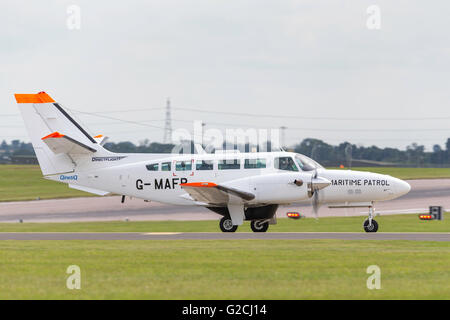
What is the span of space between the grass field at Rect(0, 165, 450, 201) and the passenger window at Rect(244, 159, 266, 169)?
35.9 metres

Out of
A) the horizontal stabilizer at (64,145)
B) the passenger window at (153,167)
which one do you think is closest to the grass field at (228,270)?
the horizontal stabilizer at (64,145)

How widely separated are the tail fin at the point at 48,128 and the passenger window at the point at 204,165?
15.8 feet

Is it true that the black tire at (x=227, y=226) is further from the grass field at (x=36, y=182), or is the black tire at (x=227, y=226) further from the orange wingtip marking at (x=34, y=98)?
the grass field at (x=36, y=182)

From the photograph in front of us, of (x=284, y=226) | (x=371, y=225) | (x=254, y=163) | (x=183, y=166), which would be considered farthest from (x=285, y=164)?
(x=284, y=226)

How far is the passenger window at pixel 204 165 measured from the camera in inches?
1193

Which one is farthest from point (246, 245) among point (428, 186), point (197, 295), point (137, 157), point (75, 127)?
point (428, 186)

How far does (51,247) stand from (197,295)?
10.6m

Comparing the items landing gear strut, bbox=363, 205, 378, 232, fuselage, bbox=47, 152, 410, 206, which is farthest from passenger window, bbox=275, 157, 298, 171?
landing gear strut, bbox=363, 205, 378, 232

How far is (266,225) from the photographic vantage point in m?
30.8

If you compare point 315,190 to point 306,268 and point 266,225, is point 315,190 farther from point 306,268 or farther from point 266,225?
point 306,268

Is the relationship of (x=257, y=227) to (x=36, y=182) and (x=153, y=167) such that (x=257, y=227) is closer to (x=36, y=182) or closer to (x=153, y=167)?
(x=153, y=167)

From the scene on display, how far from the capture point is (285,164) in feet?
96.5

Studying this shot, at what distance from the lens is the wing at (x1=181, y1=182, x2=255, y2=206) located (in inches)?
1131

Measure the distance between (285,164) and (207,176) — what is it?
3.33 metres
